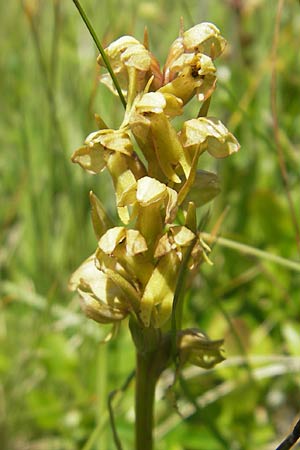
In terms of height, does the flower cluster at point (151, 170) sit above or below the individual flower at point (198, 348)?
above

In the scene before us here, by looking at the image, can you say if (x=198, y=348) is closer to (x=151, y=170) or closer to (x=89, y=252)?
(x=151, y=170)

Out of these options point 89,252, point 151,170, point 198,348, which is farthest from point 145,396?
point 89,252

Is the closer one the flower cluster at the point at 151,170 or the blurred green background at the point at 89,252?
the flower cluster at the point at 151,170

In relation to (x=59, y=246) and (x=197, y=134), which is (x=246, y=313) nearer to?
(x=59, y=246)

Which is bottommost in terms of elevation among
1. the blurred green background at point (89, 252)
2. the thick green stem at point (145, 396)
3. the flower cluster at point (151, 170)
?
the blurred green background at point (89, 252)
